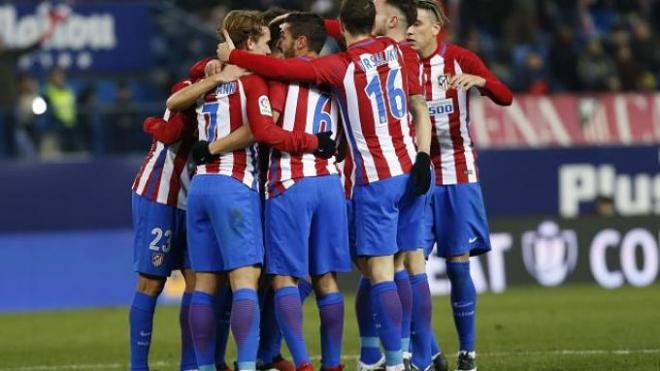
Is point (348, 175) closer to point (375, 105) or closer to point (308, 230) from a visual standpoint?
point (375, 105)

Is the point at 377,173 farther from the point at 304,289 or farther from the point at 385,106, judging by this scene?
the point at 304,289

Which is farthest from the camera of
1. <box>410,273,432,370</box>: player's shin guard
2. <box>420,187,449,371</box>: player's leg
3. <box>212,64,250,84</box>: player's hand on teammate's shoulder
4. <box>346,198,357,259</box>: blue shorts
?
<box>420,187,449,371</box>: player's leg

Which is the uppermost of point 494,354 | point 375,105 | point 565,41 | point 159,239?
point 565,41

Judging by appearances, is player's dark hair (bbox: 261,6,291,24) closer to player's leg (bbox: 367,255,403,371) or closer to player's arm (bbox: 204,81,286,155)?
player's arm (bbox: 204,81,286,155)

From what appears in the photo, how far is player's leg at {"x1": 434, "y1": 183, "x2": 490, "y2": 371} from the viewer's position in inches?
447

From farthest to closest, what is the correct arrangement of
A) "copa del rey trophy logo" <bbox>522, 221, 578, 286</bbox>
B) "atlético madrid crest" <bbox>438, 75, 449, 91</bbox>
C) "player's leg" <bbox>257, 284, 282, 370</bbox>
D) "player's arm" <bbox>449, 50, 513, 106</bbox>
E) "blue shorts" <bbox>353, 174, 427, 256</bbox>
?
"copa del rey trophy logo" <bbox>522, 221, 578, 286</bbox>
"atlético madrid crest" <bbox>438, 75, 449, 91</bbox>
"player's arm" <bbox>449, 50, 513, 106</bbox>
"player's leg" <bbox>257, 284, 282, 370</bbox>
"blue shorts" <bbox>353, 174, 427, 256</bbox>

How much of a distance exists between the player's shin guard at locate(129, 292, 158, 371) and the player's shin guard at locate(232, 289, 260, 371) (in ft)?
3.33

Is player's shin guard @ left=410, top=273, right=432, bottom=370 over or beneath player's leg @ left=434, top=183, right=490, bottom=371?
beneath

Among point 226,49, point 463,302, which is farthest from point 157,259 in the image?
point 463,302

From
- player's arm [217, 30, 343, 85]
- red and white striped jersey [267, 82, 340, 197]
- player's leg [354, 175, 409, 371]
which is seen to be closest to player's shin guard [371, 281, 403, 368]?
player's leg [354, 175, 409, 371]

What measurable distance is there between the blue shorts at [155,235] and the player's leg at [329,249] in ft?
3.53

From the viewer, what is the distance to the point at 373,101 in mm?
10227

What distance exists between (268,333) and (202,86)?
2.02 meters

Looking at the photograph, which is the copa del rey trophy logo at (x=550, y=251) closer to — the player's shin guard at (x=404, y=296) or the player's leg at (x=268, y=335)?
the player's leg at (x=268, y=335)
